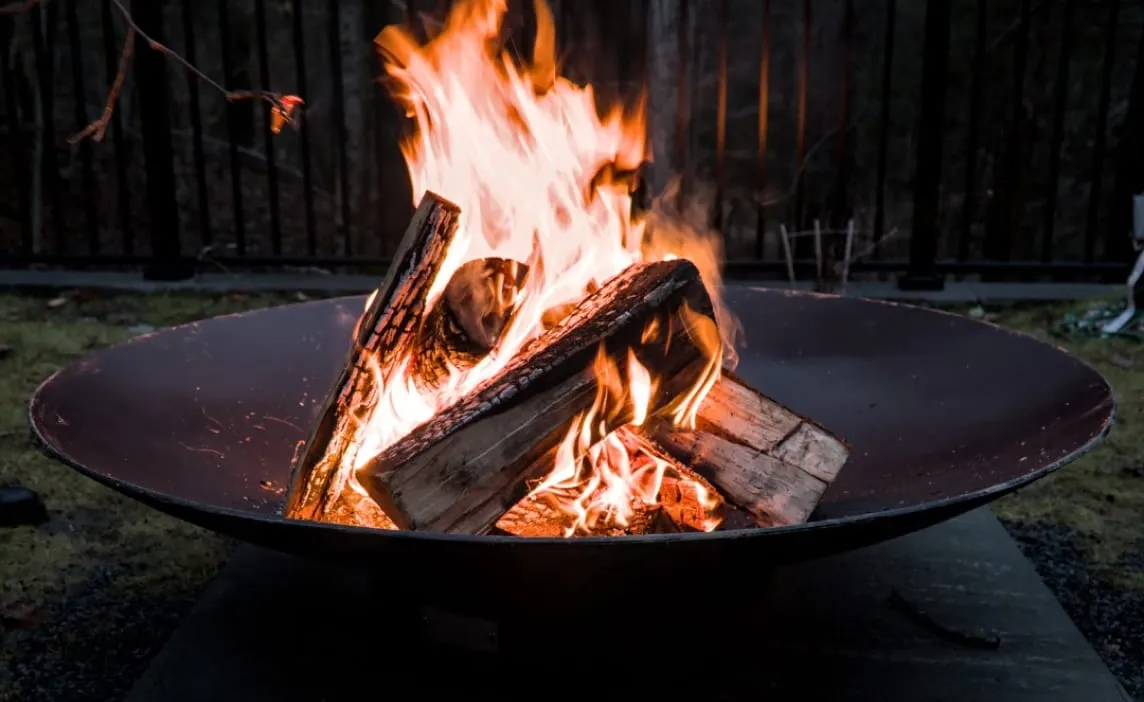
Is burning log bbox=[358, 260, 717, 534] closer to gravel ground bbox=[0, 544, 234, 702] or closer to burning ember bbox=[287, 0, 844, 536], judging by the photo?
burning ember bbox=[287, 0, 844, 536]

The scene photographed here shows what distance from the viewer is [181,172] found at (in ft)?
28.8

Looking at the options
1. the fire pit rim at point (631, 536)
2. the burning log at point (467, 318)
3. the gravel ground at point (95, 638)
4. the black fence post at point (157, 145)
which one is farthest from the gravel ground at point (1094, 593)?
the black fence post at point (157, 145)

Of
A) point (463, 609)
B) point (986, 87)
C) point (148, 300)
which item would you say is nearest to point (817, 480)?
point (463, 609)

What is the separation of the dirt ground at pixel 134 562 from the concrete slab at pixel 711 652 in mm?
173

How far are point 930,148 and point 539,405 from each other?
12.2ft

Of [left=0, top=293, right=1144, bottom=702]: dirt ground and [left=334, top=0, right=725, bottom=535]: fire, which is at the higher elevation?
[left=334, top=0, right=725, bottom=535]: fire

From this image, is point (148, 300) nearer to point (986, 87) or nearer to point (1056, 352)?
point (1056, 352)

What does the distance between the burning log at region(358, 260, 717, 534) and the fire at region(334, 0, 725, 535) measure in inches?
9.0

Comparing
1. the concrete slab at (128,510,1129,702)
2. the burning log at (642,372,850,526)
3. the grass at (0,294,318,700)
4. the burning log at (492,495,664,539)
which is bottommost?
the grass at (0,294,318,700)

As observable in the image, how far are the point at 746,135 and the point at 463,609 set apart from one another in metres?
6.78

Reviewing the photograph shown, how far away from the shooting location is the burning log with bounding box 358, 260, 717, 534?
190 centimetres

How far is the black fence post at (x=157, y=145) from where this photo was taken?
17.0 feet

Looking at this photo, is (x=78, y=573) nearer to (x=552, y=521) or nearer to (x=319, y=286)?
(x=552, y=521)

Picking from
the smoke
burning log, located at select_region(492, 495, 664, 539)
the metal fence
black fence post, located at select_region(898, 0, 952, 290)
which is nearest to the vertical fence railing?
black fence post, located at select_region(898, 0, 952, 290)
